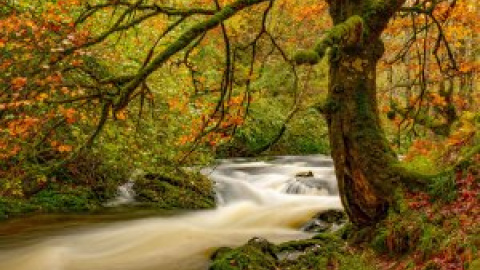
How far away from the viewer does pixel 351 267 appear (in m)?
6.09

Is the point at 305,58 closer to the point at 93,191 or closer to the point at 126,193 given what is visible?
the point at 93,191

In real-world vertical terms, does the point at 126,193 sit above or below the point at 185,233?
above

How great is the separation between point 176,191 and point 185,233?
3248 millimetres

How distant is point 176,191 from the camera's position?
1322 centimetres

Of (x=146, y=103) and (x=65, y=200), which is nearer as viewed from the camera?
(x=146, y=103)

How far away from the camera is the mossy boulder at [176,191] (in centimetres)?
1277

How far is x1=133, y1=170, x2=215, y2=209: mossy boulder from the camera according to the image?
12766mm

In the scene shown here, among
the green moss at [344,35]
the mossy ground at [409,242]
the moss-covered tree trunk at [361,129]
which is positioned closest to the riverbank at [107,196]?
the mossy ground at [409,242]

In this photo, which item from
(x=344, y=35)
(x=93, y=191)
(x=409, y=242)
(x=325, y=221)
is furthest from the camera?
(x=93, y=191)

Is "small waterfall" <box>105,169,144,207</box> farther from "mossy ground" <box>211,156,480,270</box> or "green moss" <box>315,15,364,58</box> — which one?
"green moss" <box>315,15,364,58</box>

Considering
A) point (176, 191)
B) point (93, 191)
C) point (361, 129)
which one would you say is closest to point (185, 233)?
point (176, 191)

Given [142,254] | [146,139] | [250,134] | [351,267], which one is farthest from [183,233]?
[250,134]

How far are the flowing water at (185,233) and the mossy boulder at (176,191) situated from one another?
1.50 feet

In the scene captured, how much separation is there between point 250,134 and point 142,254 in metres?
12.0
